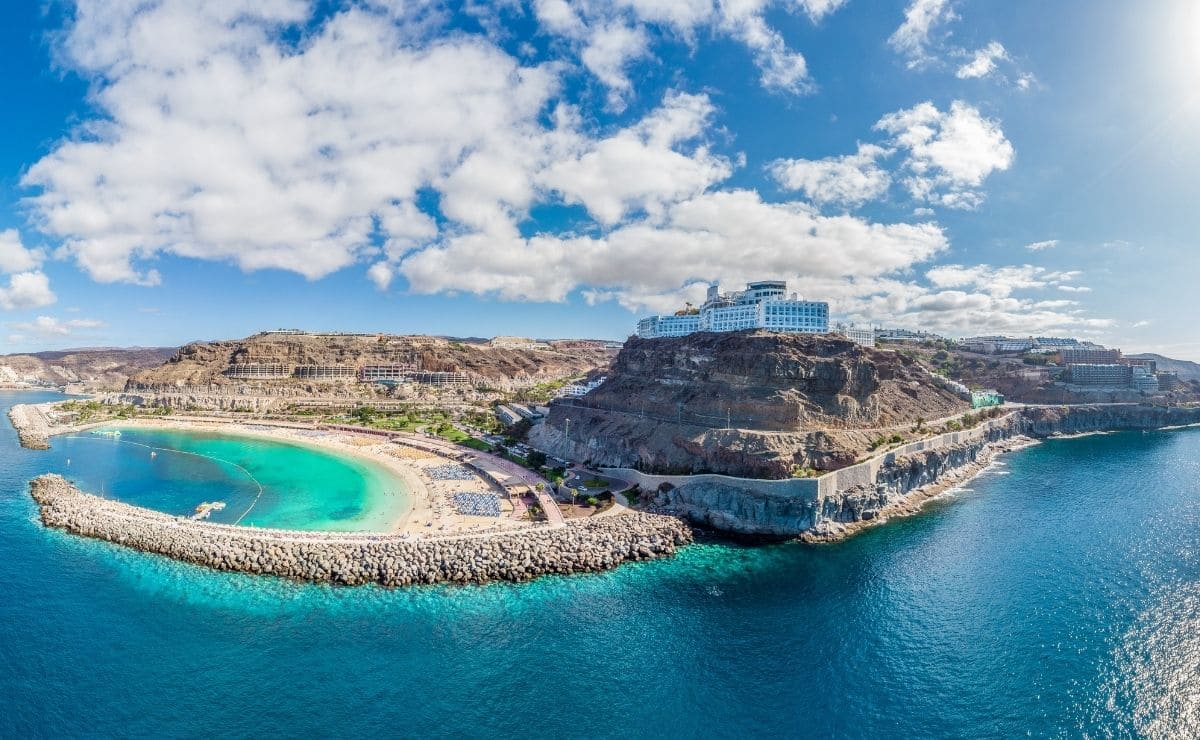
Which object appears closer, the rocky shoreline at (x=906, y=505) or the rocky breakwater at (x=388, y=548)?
the rocky breakwater at (x=388, y=548)

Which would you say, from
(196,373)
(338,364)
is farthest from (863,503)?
(196,373)

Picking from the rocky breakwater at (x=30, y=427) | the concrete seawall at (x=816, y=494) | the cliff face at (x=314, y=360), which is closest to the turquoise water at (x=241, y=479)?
the rocky breakwater at (x=30, y=427)

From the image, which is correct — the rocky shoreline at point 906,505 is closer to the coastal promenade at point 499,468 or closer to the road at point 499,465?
the road at point 499,465

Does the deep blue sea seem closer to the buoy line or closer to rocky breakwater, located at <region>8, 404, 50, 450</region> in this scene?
the buoy line

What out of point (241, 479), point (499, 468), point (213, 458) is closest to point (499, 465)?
point (499, 468)

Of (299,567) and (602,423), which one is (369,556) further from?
(602,423)

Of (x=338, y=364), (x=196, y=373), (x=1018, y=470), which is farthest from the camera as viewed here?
(x=338, y=364)
